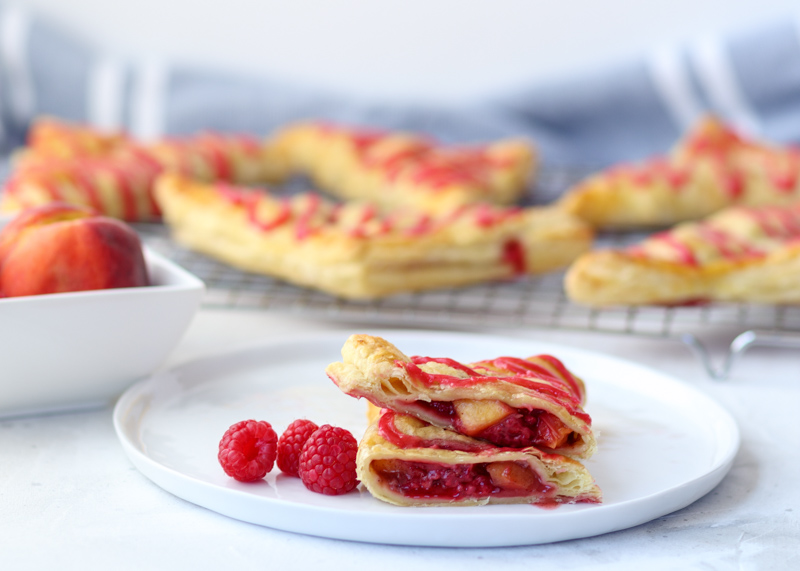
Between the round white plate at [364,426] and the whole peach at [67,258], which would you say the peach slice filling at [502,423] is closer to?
the round white plate at [364,426]

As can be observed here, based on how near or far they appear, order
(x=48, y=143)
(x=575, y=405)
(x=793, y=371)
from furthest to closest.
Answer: (x=48, y=143) → (x=793, y=371) → (x=575, y=405)

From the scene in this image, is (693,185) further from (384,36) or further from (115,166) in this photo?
(384,36)

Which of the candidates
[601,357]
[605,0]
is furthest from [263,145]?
[601,357]

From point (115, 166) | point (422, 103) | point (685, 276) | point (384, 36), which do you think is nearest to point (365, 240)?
point (685, 276)

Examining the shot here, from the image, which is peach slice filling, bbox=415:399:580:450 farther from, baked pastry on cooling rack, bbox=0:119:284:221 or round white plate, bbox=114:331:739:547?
baked pastry on cooling rack, bbox=0:119:284:221

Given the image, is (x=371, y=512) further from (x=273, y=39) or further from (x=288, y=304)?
(x=273, y=39)

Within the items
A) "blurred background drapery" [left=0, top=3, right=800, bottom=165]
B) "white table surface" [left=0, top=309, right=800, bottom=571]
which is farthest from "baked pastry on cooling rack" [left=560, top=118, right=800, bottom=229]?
"white table surface" [left=0, top=309, right=800, bottom=571]
